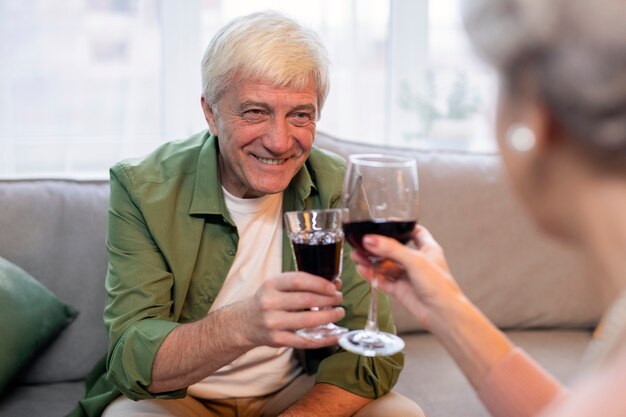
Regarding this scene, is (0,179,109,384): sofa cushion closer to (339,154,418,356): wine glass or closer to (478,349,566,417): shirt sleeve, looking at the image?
(339,154,418,356): wine glass

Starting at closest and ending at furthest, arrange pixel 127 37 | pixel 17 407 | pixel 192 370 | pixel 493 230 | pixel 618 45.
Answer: pixel 618 45
pixel 192 370
pixel 17 407
pixel 493 230
pixel 127 37

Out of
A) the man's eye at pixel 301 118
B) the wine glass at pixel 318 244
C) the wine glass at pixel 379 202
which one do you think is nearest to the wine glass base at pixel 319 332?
the wine glass at pixel 318 244

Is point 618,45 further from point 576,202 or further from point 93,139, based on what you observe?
point 93,139

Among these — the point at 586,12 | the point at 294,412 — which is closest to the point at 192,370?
the point at 294,412

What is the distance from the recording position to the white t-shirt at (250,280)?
7.20 ft

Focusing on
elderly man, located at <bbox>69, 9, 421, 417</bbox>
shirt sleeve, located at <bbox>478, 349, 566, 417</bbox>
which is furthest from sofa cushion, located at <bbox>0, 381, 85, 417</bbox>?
shirt sleeve, located at <bbox>478, 349, 566, 417</bbox>

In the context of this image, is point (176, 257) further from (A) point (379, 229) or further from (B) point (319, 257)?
(A) point (379, 229)

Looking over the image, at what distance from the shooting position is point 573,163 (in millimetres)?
1002

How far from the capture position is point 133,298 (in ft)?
6.68

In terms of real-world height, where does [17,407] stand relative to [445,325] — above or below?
below

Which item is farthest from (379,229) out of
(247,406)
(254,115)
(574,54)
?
(247,406)

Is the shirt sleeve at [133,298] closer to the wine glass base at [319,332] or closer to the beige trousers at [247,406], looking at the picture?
the beige trousers at [247,406]

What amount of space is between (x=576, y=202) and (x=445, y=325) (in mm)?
481

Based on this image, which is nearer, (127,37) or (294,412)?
(294,412)
